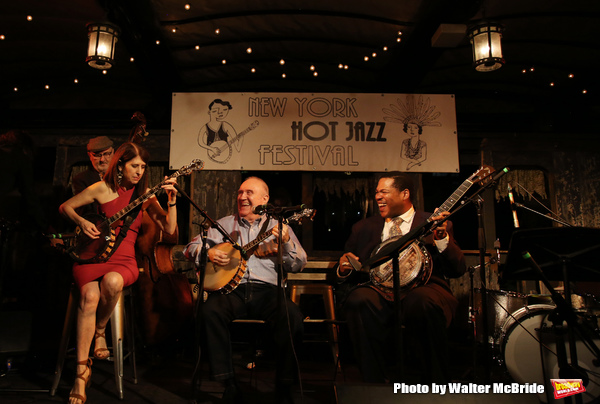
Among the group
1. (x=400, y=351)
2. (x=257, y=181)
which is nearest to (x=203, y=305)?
(x=257, y=181)

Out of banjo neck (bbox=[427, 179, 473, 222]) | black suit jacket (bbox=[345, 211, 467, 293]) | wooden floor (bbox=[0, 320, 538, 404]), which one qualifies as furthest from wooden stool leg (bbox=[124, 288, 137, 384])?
banjo neck (bbox=[427, 179, 473, 222])

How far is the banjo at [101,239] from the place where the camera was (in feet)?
12.0

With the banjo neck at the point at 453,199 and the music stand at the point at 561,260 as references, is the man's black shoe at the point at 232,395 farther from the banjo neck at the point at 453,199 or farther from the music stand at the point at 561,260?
the music stand at the point at 561,260

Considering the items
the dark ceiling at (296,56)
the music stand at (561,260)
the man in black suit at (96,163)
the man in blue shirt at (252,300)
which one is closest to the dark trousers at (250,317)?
the man in blue shirt at (252,300)

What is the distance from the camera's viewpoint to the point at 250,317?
4062mm

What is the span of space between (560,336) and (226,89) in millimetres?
5056

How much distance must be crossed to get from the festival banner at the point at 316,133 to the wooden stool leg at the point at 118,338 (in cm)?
209


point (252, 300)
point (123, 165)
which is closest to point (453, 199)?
point (252, 300)

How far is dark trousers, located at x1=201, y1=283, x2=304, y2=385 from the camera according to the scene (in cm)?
347

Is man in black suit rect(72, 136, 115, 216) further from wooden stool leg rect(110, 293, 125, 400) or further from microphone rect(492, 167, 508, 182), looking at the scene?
microphone rect(492, 167, 508, 182)

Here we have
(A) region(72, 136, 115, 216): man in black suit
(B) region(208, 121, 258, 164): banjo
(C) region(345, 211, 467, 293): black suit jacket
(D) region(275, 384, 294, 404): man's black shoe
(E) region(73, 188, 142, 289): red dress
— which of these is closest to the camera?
(D) region(275, 384, 294, 404): man's black shoe

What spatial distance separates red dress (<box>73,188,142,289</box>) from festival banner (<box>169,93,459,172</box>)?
1.43m

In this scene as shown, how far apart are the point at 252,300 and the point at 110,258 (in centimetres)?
129
